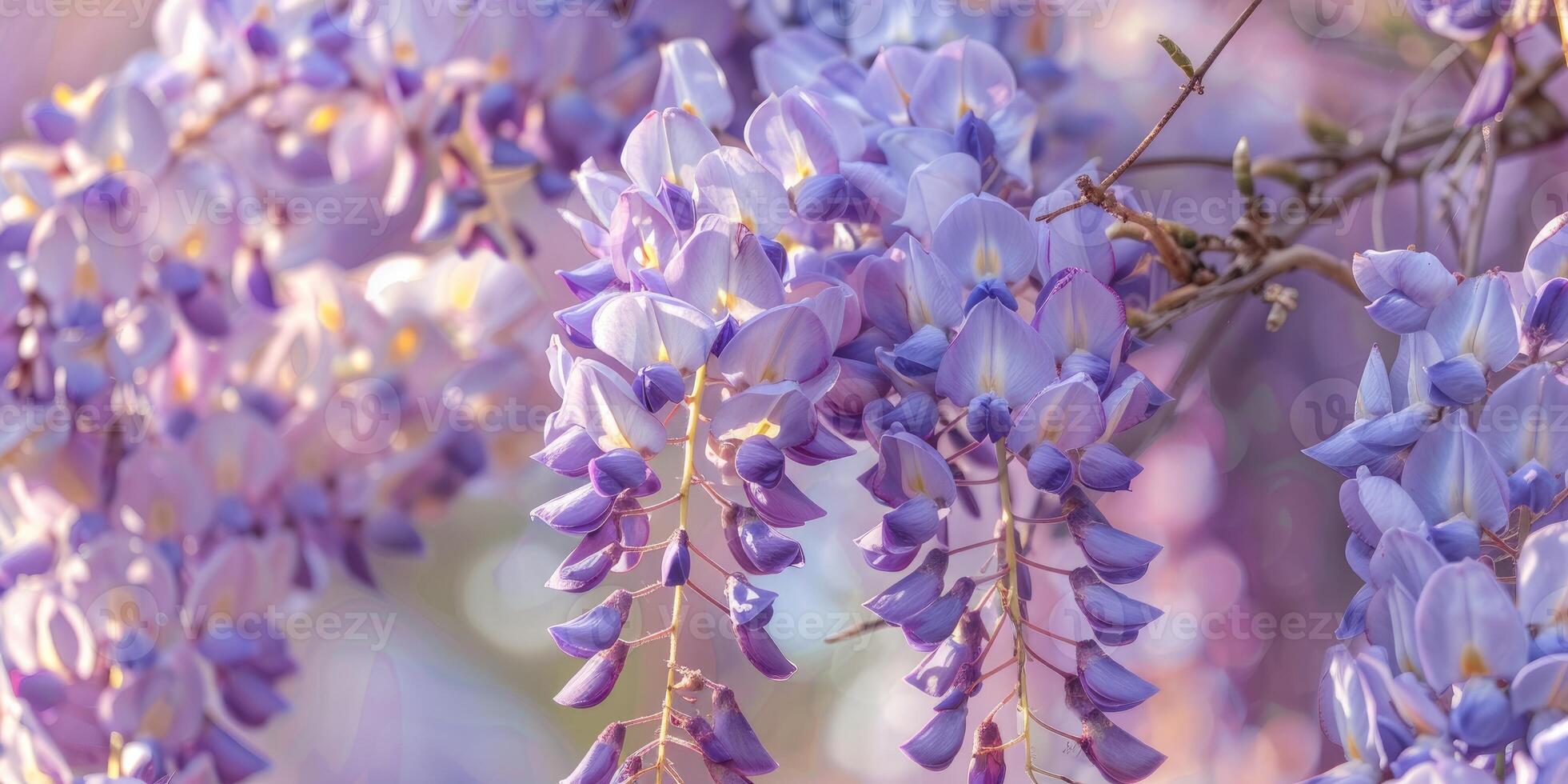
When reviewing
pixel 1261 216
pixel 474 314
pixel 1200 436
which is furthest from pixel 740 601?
pixel 1200 436

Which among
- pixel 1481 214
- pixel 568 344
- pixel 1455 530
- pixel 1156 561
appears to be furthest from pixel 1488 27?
pixel 1156 561

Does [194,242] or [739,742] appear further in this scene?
[194,242]

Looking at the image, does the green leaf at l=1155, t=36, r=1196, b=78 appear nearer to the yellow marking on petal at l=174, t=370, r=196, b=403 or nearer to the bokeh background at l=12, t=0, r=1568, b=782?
the bokeh background at l=12, t=0, r=1568, b=782

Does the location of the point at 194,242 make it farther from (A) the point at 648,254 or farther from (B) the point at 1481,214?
(B) the point at 1481,214

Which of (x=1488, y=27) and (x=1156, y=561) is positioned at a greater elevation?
(x=1488, y=27)

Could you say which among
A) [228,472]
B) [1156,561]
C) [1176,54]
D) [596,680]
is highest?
[1176,54]

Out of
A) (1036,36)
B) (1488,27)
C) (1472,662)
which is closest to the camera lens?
(1472,662)

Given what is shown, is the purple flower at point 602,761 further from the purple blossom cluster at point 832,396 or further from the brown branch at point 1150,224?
the brown branch at point 1150,224

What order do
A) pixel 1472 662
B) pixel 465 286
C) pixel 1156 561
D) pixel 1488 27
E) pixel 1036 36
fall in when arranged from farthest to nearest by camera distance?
pixel 1156 561 < pixel 465 286 < pixel 1036 36 < pixel 1488 27 < pixel 1472 662
